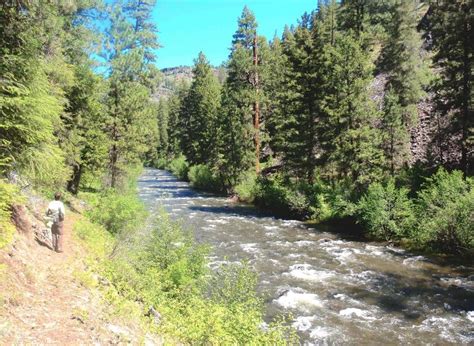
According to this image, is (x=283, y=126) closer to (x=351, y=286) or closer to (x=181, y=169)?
(x=351, y=286)

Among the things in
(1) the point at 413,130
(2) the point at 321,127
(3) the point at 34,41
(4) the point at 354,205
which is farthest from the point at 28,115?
(1) the point at 413,130

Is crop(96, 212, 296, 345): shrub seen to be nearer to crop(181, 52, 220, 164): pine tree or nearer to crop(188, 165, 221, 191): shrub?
crop(188, 165, 221, 191): shrub

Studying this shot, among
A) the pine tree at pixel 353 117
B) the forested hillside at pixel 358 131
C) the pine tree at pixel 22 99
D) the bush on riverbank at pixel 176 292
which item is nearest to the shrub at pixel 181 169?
the forested hillside at pixel 358 131

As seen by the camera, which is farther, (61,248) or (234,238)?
(234,238)

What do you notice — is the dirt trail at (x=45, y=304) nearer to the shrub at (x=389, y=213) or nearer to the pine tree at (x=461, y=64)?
the shrub at (x=389, y=213)

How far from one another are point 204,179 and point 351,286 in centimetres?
3619

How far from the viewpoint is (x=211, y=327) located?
7875mm

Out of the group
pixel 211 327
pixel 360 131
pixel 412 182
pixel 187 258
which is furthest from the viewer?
pixel 360 131

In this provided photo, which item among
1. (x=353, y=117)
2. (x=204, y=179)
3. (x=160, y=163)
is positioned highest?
(x=353, y=117)

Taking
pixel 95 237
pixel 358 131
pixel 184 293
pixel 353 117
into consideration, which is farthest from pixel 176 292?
pixel 353 117

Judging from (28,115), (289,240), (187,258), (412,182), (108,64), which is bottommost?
(289,240)

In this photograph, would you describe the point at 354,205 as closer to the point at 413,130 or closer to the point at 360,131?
the point at 360,131

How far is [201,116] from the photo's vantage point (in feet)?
192

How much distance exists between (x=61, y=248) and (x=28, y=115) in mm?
5413
